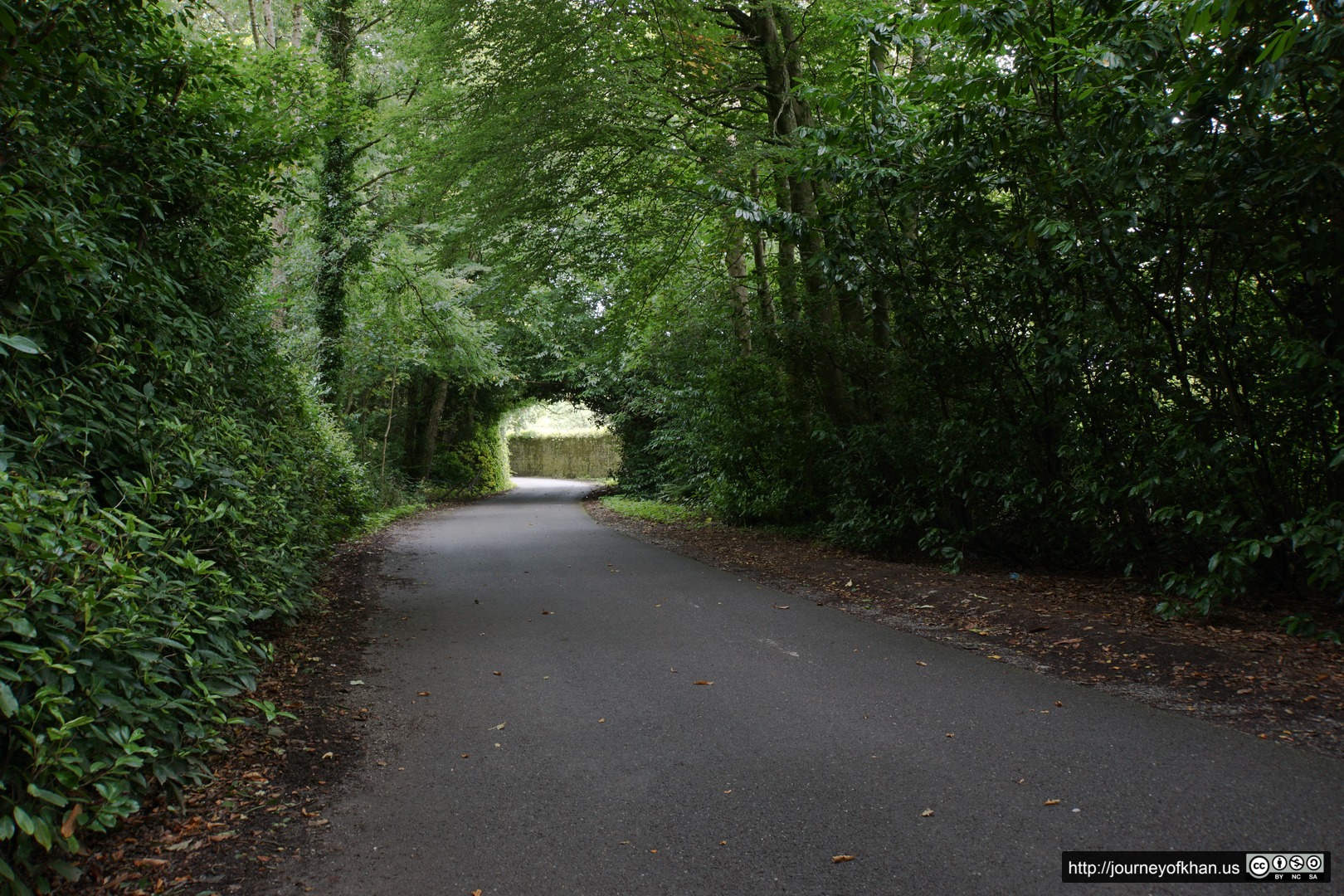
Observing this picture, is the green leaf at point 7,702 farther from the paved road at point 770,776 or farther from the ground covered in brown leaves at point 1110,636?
the ground covered in brown leaves at point 1110,636

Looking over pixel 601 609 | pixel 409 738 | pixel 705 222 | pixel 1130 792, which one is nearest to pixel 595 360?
pixel 705 222

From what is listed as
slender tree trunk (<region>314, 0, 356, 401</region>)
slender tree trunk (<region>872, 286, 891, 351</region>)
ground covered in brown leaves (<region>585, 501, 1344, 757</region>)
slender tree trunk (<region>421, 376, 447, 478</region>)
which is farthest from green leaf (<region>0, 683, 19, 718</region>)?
slender tree trunk (<region>421, 376, 447, 478</region>)

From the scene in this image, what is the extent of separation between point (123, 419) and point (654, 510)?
45.7 feet

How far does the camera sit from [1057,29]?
19.9 feet

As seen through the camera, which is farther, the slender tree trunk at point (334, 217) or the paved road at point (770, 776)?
the slender tree trunk at point (334, 217)

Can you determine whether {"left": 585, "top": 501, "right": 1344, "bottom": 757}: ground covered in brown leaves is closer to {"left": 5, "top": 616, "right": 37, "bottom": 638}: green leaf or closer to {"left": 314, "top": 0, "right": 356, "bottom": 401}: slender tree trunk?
{"left": 5, "top": 616, "right": 37, "bottom": 638}: green leaf

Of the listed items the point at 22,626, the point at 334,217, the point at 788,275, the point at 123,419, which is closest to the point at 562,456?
the point at 334,217

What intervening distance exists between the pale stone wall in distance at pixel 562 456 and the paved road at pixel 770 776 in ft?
108

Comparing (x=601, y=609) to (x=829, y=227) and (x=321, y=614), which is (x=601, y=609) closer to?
(x=321, y=614)

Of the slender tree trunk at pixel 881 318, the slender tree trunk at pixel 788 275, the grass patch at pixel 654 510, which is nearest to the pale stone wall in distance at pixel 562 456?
the grass patch at pixel 654 510

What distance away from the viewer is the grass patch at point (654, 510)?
15297 millimetres

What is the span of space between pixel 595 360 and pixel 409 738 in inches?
384

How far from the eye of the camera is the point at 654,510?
1728 centimetres

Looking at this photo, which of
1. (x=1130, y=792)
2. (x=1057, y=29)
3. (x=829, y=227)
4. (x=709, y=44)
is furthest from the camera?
(x=709, y=44)
